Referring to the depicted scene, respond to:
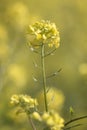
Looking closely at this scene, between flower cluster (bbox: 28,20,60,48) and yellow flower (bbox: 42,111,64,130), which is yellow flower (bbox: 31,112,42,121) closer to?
yellow flower (bbox: 42,111,64,130)

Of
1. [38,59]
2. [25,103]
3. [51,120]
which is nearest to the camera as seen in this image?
[51,120]

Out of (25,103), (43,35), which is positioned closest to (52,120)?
(25,103)

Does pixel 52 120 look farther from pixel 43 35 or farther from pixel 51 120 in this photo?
pixel 43 35

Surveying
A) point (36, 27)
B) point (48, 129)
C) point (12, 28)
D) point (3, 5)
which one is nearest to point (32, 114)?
point (48, 129)

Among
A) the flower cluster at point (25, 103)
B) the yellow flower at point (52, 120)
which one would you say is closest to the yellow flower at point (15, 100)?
the flower cluster at point (25, 103)

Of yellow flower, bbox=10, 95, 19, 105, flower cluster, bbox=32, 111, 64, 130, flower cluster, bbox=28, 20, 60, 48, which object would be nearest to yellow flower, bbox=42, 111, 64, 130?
flower cluster, bbox=32, 111, 64, 130
